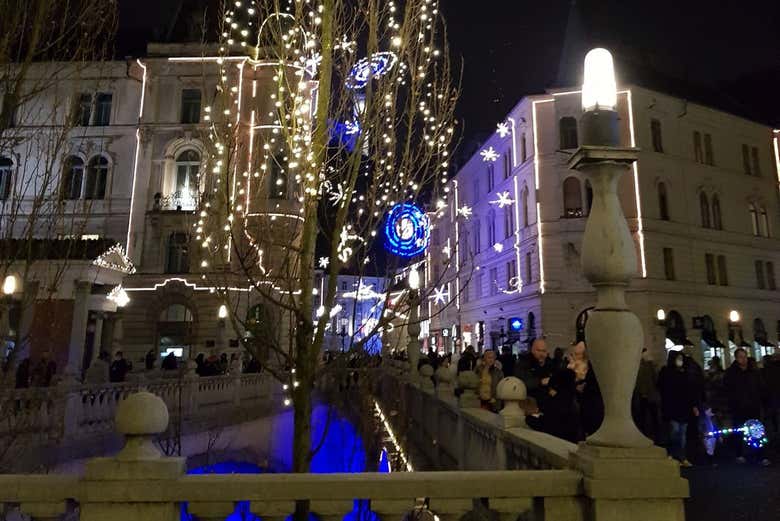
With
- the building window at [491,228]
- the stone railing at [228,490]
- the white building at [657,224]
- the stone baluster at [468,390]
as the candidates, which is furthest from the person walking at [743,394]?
the building window at [491,228]

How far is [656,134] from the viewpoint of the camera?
113ft

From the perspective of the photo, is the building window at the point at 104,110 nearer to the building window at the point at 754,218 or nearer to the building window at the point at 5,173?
the building window at the point at 5,173

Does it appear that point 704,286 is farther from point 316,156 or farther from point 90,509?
point 90,509

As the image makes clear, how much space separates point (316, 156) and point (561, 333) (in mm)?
28129

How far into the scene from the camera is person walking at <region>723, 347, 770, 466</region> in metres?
10.2

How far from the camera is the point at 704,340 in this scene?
31734 millimetres

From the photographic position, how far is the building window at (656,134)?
34375 millimetres

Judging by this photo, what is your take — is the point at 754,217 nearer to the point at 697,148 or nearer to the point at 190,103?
the point at 697,148

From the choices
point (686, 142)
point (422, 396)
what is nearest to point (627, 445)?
point (422, 396)

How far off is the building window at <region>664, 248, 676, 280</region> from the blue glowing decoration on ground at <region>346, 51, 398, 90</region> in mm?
30876

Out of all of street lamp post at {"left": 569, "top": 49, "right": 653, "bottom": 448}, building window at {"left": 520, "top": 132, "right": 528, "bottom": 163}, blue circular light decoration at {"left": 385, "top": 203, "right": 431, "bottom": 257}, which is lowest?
street lamp post at {"left": 569, "top": 49, "right": 653, "bottom": 448}

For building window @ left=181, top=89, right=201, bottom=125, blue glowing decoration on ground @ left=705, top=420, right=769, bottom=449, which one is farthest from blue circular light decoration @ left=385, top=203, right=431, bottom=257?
building window @ left=181, top=89, right=201, bottom=125

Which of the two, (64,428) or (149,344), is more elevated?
(149,344)

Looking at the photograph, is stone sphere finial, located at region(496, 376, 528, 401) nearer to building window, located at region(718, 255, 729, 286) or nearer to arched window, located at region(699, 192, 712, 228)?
building window, located at region(718, 255, 729, 286)
